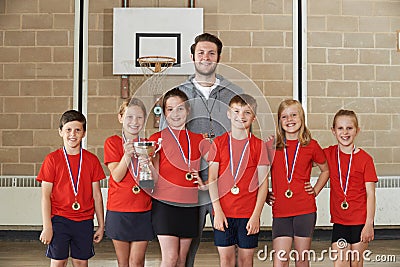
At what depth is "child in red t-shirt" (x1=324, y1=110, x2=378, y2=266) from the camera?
3189 mm

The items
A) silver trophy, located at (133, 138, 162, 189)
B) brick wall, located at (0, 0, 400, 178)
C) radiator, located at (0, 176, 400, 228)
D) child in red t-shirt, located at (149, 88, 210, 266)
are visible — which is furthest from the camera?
brick wall, located at (0, 0, 400, 178)

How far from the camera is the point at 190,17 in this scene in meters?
5.57

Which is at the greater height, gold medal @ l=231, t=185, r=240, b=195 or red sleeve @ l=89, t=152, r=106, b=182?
red sleeve @ l=89, t=152, r=106, b=182

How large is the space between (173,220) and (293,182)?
2.06 ft

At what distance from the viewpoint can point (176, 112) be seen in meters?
3.00

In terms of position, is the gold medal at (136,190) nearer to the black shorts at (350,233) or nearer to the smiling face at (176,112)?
the smiling face at (176,112)

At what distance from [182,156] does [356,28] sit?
3.30 meters

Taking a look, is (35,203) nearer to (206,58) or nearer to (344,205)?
(206,58)

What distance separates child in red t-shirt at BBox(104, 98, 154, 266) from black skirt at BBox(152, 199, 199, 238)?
7 centimetres

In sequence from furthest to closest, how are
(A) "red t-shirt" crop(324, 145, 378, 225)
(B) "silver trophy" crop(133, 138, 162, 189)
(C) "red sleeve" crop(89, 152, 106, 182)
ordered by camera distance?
1. (A) "red t-shirt" crop(324, 145, 378, 225)
2. (C) "red sleeve" crop(89, 152, 106, 182)
3. (B) "silver trophy" crop(133, 138, 162, 189)

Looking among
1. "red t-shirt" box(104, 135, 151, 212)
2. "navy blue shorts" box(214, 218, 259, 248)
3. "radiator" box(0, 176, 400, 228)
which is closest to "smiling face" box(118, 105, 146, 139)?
"red t-shirt" box(104, 135, 151, 212)

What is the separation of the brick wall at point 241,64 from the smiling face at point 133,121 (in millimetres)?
2546

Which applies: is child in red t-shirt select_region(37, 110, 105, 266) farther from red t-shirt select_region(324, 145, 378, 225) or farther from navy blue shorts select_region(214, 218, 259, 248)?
red t-shirt select_region(324, 145, 378, 225)

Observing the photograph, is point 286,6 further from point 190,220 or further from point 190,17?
point 190,220
